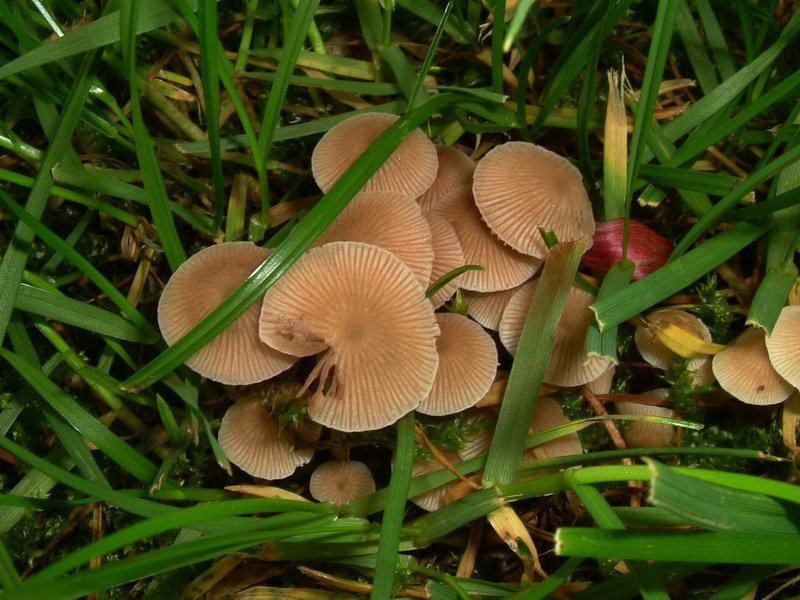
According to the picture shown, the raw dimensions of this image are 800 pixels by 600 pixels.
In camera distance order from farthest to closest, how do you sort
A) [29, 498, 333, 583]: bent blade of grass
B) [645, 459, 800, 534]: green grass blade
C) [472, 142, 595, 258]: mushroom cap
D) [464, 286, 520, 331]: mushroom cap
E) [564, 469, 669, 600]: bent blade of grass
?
[464, 286, 520, 331]: mushroom cap, [472, 142, 595, 258]: mushroom cap, [564, 469, 669, 600]: bent blade of grass, [29, 498, 333, 583]: bent blade of grass, [645, 459, 800, 534]: green grass blade

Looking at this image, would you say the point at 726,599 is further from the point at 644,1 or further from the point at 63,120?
the point at 63,120

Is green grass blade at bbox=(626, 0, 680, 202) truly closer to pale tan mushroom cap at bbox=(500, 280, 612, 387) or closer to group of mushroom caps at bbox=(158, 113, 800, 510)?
group of mushroom caps at bbox=(158, 113, 800, 510)

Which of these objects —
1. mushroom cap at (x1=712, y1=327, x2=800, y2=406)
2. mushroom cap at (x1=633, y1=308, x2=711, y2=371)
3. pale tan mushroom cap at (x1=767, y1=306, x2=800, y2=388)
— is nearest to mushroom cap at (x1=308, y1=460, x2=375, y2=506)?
mushroom cap at (x1=633, y1=308, x2=711, y2=371)

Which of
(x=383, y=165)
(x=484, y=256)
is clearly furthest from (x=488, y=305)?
(x=383, y=165)

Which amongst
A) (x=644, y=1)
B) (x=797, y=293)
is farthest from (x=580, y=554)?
(x=644, y=1)

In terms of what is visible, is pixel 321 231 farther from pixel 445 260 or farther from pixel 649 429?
pixel 649 429
